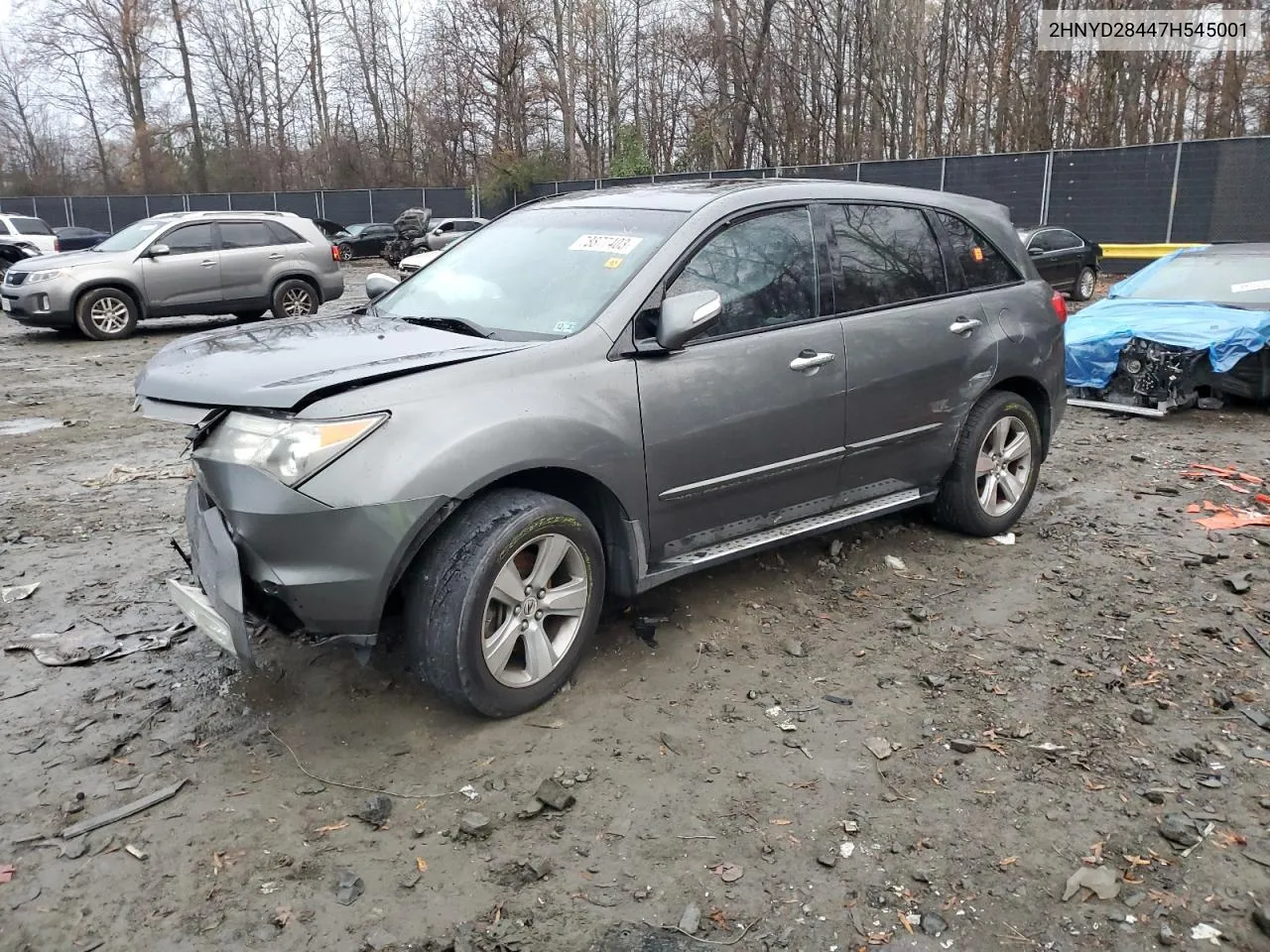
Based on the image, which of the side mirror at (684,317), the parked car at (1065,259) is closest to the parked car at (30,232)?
the parked car at (1065,259)

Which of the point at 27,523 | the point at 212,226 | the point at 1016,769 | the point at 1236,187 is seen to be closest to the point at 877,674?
the point at 1016,769

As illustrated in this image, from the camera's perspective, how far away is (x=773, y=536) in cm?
419

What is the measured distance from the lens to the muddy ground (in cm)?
258

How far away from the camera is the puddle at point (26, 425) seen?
799 centimetres

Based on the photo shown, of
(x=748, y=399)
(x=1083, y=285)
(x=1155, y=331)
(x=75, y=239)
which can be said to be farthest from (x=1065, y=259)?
(x=75, y=239)

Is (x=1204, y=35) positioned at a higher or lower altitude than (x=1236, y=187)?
higher

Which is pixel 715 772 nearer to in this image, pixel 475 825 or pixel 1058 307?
pixel 475 825

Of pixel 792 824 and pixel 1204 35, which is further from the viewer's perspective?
pixel 1204 35

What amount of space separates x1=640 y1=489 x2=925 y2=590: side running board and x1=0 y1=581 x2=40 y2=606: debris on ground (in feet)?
9.69

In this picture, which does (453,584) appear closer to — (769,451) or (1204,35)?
(769,451)

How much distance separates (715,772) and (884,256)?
105 inches

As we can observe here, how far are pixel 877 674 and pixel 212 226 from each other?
12.9 meters

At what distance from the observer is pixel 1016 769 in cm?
322

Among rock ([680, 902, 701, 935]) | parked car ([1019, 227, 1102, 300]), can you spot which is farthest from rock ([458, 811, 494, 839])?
parked car ([1019, 227, 1102, 300])
